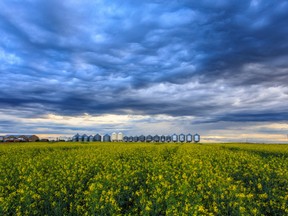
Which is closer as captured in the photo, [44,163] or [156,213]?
[156,213]

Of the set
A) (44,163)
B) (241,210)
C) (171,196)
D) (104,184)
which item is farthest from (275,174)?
(44,163)

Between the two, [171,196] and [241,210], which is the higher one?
[171,196]

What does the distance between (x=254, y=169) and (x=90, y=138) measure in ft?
465

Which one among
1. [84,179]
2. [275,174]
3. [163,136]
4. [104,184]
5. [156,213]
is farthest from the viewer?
[163,136]

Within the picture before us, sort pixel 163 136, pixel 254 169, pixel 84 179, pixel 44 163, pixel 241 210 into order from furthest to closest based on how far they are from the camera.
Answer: pixel 163 136 → pixel 44 163 → pixel 254 169 → pixel 84 179 → pixel 241 210

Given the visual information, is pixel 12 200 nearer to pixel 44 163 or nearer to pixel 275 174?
pixel 44 163

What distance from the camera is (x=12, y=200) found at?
30.2 feet

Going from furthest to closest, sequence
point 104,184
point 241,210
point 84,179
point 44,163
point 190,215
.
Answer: point 44,163 < point 84,179 < point 104,184 < point 241,210 < point 190,215

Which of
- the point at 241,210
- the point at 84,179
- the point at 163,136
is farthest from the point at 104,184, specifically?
the point at 163,136

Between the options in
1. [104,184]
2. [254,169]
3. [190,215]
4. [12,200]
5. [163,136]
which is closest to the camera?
[190,215]

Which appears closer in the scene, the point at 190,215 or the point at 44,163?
the point at 190,215

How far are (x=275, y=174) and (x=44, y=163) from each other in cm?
1353

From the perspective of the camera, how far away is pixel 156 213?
795 centimetres

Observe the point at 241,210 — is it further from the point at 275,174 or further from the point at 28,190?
the point at 28,190
